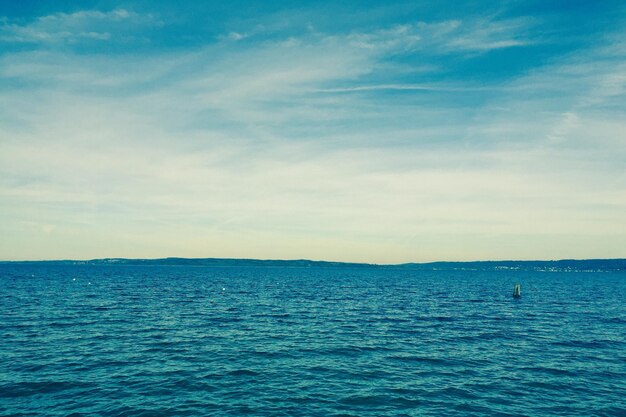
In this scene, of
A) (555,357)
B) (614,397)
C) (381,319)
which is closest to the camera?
(614,397)

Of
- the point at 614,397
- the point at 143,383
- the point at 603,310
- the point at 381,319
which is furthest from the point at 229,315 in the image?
the point at 603,310

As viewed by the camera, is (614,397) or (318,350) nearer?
(614,397)

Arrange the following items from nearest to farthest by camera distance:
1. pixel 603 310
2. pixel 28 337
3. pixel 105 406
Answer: pixel 105 406, pixel 28 337, pixel 603 310

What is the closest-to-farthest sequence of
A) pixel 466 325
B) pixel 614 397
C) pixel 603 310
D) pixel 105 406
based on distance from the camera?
pixel 105 406
pixel 614 397
pixel 466 325
pixel 603 310

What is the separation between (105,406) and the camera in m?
24.4

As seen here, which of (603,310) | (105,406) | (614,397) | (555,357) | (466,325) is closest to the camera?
(105,406)

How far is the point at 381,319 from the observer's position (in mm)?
56594

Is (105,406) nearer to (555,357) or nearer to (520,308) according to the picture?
(555,357)

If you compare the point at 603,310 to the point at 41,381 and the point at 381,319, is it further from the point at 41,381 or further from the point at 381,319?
the point at 41,381

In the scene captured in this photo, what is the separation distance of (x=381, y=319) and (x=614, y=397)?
3130 centimetres

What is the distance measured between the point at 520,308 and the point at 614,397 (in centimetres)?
4973

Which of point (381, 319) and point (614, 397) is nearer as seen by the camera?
point (614, 397)

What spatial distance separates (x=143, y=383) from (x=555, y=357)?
1394 inches

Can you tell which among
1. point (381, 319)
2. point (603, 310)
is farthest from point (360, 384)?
point (603, 310)
